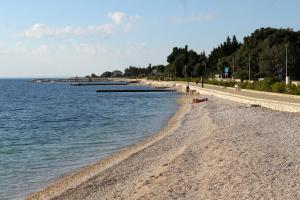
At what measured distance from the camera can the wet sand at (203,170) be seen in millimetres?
13477

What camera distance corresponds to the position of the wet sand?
13.5 metres

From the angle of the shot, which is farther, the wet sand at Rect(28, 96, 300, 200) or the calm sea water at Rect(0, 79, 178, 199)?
the calm sea water at Rect(0, 79, 178, 199)

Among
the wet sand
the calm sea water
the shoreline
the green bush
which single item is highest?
the green bush

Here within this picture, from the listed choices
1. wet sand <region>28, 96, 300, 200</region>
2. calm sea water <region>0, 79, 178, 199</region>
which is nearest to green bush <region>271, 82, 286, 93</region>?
calm sea water <region>0, 79, 178, 199</region>

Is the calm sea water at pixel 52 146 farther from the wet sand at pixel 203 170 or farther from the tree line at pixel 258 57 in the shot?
the tree line at pixel 258 57

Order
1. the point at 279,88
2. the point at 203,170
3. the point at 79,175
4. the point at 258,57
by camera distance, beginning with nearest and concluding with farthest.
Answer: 1. the point at 203,170
2. the point at 79,175
3. the point at 279,88
4. the point at 258,57

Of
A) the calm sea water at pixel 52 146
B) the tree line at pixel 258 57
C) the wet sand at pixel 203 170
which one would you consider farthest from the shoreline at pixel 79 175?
the tree line at pixel 258 57

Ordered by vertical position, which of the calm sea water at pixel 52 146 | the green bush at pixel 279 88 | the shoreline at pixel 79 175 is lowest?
the calm sea water at pixel 52 146

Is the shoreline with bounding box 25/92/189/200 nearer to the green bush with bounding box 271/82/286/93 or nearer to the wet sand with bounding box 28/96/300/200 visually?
the wet sand with bounding box 28/96/300/200

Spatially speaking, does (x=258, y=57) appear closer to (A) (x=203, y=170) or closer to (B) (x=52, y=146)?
(B) (x=52, y=146)

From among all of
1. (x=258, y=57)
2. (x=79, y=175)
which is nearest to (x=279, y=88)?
(x=79, y=175)

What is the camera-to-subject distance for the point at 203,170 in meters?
16.6

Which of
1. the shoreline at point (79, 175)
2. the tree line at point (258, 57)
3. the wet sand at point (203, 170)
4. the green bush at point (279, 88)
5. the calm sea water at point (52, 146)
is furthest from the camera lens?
the tree line at point (258, 57)

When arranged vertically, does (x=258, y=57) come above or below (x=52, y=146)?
above
